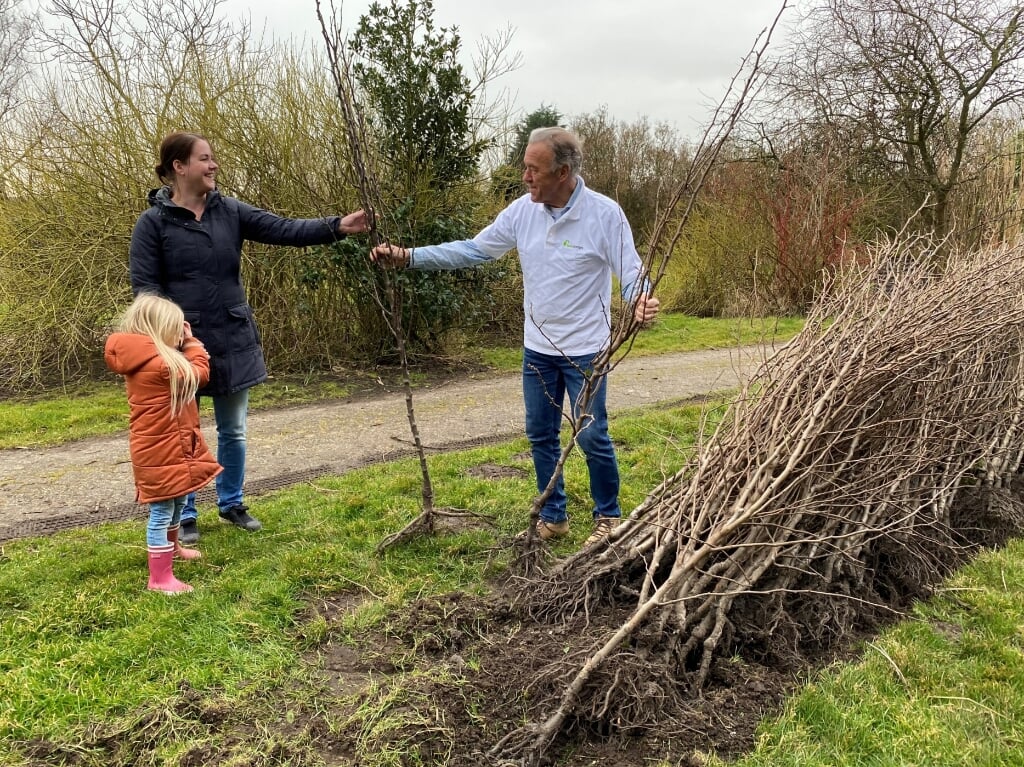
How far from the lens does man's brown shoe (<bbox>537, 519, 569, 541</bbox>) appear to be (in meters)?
3.70

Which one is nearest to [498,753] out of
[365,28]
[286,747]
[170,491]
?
[286,747]

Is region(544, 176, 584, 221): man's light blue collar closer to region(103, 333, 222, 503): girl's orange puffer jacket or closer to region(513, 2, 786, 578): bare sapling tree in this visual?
region(513, 2, 786, 578): bare sapling tree

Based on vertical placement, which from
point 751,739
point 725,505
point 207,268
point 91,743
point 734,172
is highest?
point 734,172

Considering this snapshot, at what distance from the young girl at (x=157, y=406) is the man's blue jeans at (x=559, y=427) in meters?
1.67

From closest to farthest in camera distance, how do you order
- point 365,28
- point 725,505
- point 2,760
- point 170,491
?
point 2,760 → point 725,505 → point 170,491 → point 365,28

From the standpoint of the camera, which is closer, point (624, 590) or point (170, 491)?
point (624, 590)

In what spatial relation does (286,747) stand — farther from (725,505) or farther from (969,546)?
(969,546)

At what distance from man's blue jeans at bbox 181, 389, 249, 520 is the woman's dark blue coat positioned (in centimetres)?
15

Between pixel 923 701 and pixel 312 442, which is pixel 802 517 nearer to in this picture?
pixel 923 701

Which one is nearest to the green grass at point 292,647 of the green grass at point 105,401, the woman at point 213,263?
the woman at point 213,263

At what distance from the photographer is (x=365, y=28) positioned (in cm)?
799

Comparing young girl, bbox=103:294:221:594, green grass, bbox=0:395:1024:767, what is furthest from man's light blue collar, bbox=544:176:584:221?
young girl, bbox=103:294:221:594

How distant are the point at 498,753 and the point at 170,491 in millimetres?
1962

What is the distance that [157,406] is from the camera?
124 inches
